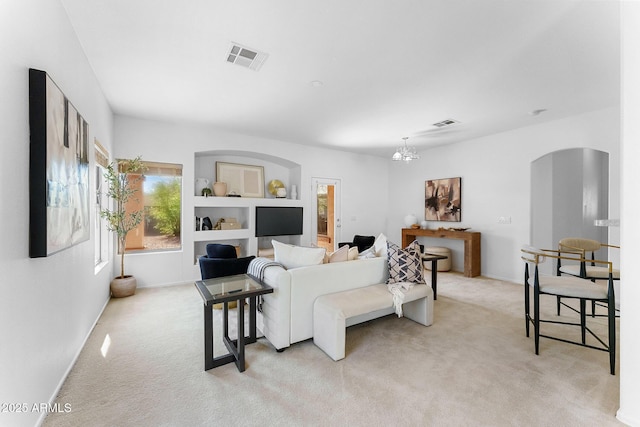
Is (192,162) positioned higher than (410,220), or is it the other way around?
(192,162)

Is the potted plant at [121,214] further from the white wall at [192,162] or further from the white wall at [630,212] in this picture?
the white wall at [630,212]

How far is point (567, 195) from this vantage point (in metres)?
5.50

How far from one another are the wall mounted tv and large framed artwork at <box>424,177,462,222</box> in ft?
9.65

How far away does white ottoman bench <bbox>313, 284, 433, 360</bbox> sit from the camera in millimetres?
2373

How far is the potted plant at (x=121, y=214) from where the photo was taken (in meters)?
3.78

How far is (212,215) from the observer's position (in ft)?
18.5

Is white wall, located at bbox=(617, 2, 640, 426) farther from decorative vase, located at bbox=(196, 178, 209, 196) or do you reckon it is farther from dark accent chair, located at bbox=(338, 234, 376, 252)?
decorative vase, located at bbox=(196, 178, 209, 196)

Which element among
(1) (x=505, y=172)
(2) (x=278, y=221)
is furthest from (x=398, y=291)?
(1) (x=505, y=172)

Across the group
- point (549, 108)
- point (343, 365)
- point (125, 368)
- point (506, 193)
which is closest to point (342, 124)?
point (549, 108)

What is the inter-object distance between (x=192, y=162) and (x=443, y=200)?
5090 mm

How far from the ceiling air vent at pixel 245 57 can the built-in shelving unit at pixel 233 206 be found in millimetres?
2834

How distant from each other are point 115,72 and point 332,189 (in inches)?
183

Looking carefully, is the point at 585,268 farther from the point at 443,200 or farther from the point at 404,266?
the point at 443,200

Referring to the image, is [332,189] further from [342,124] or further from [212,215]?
[212,215]
